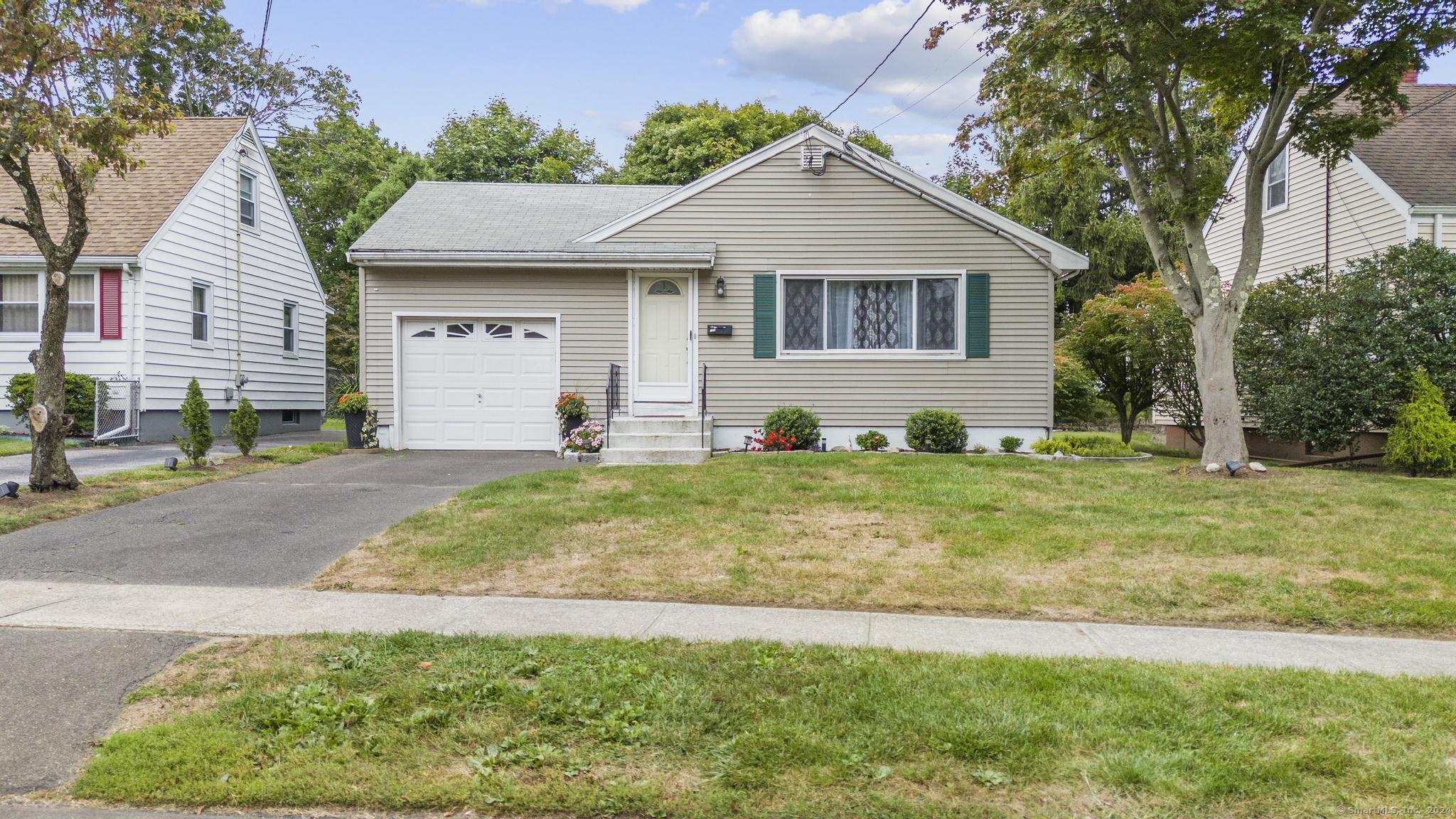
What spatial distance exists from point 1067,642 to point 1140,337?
12.0 metres

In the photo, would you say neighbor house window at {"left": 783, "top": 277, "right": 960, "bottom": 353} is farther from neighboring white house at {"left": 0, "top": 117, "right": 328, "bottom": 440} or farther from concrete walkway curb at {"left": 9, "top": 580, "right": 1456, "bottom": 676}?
neighboring white house at {"left": 0, "top": 117, "right": 328, "bottom": 440}

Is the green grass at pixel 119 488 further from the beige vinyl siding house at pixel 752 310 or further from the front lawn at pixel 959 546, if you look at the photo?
the front lawn at pixel 959 546

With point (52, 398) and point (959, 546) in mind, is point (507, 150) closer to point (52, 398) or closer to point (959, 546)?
point (52, 398)

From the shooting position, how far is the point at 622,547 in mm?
6918

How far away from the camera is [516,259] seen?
509 inches

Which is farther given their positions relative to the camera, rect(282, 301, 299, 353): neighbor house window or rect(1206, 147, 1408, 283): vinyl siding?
rect(282, 301, 299, 353): neighbor house window

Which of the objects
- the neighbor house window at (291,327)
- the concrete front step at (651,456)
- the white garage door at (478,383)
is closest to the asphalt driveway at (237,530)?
the concrete front step at (651,456)

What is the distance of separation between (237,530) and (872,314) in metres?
9.09

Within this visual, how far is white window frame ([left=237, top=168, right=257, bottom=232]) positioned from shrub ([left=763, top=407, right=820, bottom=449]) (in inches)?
528

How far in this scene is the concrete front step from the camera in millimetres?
11281

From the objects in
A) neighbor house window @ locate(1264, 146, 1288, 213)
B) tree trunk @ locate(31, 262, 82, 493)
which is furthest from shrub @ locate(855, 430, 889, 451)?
neighbor house window @ locate(1264, 146, 1288, 213)

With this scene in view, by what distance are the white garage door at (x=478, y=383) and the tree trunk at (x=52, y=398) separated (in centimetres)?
485

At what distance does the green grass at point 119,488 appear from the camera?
7.94 metres

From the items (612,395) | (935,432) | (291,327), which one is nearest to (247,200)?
(291,327)
